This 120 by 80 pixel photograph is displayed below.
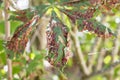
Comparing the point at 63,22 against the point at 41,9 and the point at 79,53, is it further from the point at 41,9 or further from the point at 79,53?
the point at 79,53

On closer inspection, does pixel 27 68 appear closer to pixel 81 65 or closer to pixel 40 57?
pixel 40 57

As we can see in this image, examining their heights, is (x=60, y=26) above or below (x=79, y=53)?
above

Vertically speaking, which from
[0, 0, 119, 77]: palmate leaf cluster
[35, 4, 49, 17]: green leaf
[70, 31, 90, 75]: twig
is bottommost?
[70, 31, 90, 75]: twig

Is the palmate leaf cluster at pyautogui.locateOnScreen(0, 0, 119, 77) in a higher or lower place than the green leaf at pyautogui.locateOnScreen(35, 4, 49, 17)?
lower

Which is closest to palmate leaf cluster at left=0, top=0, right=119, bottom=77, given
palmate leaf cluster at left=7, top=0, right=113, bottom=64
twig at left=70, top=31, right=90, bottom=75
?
palmate leaf cluster at left=7, top=0, right=113, bottom=64

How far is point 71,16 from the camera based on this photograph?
604 mm

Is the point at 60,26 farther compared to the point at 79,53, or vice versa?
the point at 79,53

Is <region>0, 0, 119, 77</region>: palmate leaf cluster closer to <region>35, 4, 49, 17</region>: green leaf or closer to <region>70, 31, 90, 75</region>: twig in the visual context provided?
<region>35, 4, 49, 17</region>: green leaf

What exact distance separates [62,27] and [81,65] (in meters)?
0.82

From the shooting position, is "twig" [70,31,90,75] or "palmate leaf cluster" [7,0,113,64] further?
"twig" [70,31,90,75]

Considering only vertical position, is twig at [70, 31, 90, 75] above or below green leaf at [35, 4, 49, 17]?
below

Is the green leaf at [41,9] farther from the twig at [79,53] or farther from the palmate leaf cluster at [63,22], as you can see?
the twig at [79,53]

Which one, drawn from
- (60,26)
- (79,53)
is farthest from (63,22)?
(79,53)

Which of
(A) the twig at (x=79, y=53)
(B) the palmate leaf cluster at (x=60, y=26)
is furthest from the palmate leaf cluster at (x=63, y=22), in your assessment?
(A) the twig at (x=79, y=53)
